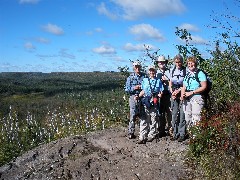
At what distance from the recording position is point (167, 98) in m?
9.48

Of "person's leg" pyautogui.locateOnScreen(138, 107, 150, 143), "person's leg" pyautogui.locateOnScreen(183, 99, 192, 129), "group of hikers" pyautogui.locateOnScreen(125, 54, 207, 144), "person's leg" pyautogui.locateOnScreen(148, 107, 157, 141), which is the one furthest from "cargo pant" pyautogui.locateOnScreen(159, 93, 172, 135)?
"person's leg" pyautogui.locateOnScreen(183, 99, 192, 129)

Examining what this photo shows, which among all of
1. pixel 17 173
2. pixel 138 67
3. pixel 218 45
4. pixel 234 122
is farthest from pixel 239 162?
pixel 218 45

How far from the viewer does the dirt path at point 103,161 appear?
308 inches

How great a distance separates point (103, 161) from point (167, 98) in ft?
7.74

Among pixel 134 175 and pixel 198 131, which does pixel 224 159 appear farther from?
pixel 134 175

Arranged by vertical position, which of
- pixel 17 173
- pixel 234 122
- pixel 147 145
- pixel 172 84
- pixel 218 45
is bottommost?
pixel 17 173

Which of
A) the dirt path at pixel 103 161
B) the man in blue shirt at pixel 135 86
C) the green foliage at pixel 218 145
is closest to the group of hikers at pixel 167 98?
the man in blue shirt at pixel 135 86

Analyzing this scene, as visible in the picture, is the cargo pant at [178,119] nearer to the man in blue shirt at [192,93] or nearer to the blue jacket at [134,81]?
the man in blue shirt at [192,93]

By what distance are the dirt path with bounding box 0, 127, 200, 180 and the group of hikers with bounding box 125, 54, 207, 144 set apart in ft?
1.18

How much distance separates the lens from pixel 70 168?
8.47 m

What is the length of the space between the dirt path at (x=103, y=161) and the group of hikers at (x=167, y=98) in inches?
14.2

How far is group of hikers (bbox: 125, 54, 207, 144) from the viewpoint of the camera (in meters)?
8.38

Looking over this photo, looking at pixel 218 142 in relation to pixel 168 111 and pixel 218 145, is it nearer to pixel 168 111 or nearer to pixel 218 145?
pixel 218 145

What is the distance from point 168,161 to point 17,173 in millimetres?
3756
